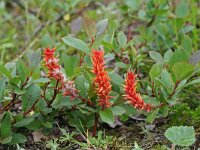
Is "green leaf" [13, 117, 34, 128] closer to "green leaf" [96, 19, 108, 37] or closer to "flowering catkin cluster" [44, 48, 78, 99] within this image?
"flowering catkin cluster" [44, 48, 78, 99]

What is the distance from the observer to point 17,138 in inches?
70.2

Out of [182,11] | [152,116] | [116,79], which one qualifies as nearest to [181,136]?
[152,116]

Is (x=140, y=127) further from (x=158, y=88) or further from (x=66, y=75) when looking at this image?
(x=66, y=75)

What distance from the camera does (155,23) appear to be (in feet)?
8.69

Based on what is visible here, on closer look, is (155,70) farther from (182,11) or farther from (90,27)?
(182,11)

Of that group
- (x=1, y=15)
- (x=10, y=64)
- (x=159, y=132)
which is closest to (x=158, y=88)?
(x=159, y=132)

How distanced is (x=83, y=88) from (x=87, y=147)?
24 centimetres

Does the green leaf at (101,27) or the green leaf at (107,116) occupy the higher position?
the green leaf at (101,27)

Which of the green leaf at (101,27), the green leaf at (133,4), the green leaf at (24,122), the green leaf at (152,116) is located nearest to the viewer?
the green leaf at (152,116)

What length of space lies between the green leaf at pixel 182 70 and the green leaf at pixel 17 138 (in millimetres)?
686

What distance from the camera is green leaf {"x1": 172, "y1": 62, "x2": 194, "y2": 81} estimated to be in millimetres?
1558

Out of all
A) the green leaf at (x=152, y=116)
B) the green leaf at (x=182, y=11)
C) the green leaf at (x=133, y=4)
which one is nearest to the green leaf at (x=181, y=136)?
the green leaf at (x=152, y=116)

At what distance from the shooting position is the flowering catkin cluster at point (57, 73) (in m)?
1.64

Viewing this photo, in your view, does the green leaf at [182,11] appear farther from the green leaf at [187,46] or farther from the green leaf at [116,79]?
the green leaf at [116,79]
